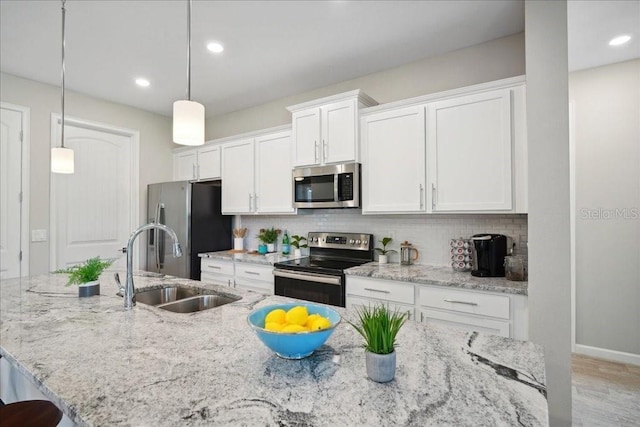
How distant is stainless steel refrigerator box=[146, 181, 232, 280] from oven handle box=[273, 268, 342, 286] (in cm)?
120

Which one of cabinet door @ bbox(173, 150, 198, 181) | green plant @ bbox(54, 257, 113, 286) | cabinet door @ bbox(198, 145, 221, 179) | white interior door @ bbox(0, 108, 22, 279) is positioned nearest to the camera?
green plant @ bbox(54, 257, 113, 286)

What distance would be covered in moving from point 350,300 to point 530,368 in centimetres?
174

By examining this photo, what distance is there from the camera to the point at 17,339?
46.1 inches

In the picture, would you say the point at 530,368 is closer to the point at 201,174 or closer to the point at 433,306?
the point at 433,306

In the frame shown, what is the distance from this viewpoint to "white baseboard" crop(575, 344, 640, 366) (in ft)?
9.29

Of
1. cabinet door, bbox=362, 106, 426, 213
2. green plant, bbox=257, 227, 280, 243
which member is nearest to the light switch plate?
green plant, bbox=257, 227, 280, 243

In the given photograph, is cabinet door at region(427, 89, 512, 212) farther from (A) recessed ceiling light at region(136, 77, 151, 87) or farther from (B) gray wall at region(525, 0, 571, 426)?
(A) recessed ceiling light at region(136, 77, 151, 87)

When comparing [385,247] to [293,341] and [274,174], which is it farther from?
[293,341]

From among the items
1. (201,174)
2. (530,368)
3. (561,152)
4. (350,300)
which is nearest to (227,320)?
(530,368)

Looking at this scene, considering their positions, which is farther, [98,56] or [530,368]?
[98,56]

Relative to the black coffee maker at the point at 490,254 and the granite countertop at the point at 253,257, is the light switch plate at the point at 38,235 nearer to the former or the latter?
the granite countertop at the point at 253,257

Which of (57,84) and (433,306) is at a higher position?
(57,84)

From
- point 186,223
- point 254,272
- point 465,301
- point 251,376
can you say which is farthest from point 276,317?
point 186,223

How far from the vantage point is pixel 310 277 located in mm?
2734
